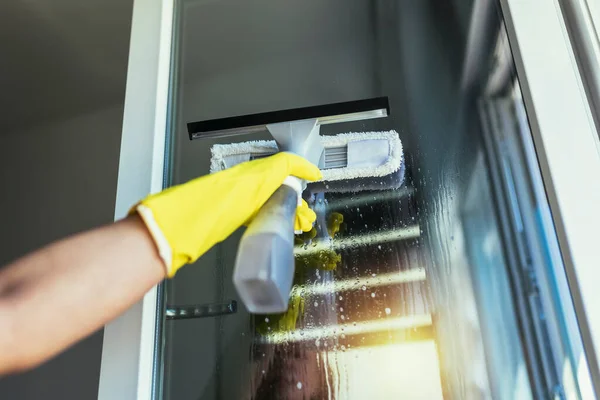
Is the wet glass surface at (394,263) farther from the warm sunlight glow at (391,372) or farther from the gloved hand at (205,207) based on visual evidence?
the gloved hand at (205,207)

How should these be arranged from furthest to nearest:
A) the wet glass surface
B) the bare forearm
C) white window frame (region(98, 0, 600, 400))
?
the wet glass surface < white window frame (region(98, 0, 600, 400)) < the bare forearm

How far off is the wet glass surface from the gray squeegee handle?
0.18 m

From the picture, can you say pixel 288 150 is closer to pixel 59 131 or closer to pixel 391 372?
pixel 391 372

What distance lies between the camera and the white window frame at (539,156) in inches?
21.0

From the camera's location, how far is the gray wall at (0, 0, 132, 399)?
4.26 feet

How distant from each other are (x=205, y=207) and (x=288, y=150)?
0.82 ft

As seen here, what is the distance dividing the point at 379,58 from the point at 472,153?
0.82 ft

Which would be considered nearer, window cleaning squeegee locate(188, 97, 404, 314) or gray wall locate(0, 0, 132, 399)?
window cleaning squeegee locate(188, 97, 404, 314)

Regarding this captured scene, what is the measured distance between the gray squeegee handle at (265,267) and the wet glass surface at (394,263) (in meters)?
0.18

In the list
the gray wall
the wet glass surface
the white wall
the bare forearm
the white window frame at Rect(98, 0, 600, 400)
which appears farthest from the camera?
the white wall

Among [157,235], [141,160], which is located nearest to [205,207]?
[157,235]

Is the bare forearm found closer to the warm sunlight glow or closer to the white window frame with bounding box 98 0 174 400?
the white window frame with bounding box 98 0 174 400

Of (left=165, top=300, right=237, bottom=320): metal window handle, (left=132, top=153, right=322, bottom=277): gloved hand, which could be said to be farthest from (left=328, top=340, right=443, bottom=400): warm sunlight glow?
(left=132, top=153, right=322, bottom=277): gloved hand

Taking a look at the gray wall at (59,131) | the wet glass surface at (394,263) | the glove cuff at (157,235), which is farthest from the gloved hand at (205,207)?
the gray wall at (59,131)
